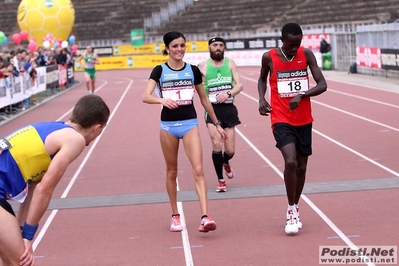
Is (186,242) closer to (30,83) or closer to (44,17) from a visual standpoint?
(30,83)

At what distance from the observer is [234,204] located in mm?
9102

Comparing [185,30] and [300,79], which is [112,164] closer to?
[300,79]

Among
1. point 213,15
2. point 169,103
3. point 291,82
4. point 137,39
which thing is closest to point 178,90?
point 169,103

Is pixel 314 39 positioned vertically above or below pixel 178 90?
above

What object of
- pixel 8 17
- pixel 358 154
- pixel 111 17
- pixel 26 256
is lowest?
pixel 358 154

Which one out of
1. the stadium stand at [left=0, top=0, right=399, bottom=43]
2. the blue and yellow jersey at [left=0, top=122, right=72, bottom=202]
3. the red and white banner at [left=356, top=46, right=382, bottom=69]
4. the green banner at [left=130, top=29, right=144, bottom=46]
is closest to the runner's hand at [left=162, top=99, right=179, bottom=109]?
the blue and yellow jersey at [left=0, top=122, right=72, bottom=202]

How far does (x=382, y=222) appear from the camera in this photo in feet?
25.3

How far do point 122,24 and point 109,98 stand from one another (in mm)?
34006

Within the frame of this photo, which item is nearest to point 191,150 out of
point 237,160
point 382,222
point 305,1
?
point 382,222

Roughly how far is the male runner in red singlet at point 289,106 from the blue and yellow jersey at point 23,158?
3.28m

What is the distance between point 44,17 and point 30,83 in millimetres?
23398

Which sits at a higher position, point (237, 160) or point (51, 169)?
point (51, 169)

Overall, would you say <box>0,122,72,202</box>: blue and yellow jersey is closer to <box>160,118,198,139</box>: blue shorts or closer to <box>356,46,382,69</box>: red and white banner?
<box>160,118,198,139</box>: blue shorts

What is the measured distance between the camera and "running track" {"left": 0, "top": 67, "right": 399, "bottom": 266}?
704 cm
